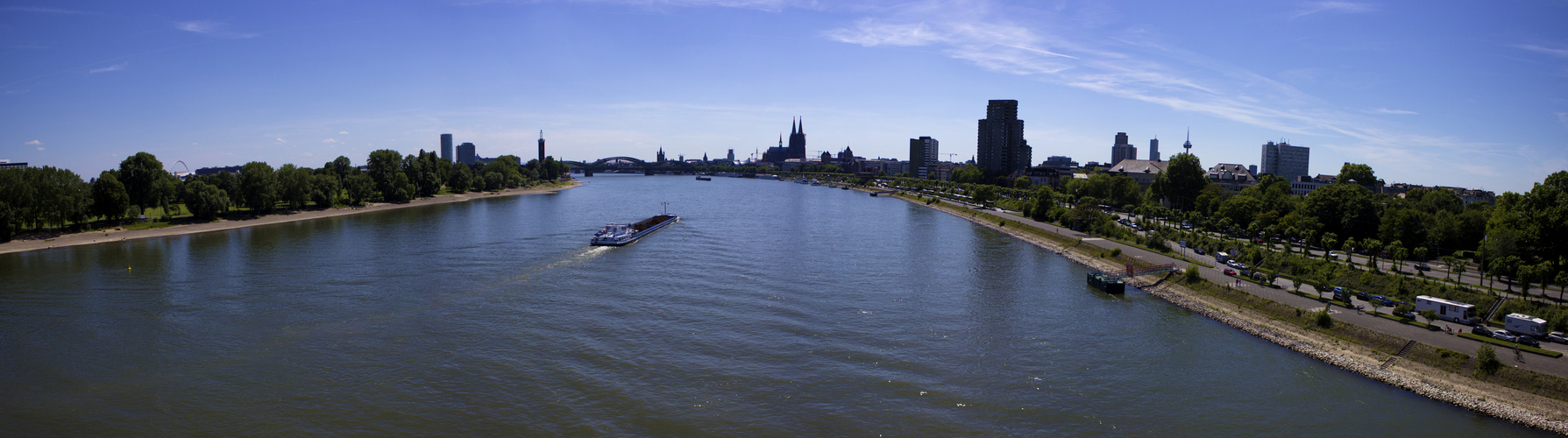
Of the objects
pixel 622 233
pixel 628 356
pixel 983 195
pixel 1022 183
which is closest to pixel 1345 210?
pixel 983 195

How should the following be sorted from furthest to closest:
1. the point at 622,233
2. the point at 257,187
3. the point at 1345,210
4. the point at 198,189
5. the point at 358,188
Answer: the point at 358,188 < the point at 257,187 < the point at 198,189 < the point at 622,233 < the point at 1345,210

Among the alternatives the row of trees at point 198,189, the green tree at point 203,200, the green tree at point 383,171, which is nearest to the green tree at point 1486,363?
A: the row of trees at point 198,189

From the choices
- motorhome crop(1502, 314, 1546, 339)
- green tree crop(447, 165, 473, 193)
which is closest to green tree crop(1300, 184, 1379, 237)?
motorhome crop(1502, 314, 1546, 339)

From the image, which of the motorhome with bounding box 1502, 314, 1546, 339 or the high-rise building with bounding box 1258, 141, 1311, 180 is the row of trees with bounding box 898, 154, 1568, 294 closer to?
the motorhome with bounding box 1502, 314, 1546, 339

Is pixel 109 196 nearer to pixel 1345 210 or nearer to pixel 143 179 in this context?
pixel 143 179

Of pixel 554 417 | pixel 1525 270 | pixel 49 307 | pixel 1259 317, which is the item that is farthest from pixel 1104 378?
pixel 49 307

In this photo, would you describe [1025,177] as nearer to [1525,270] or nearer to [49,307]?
[1525,270]
